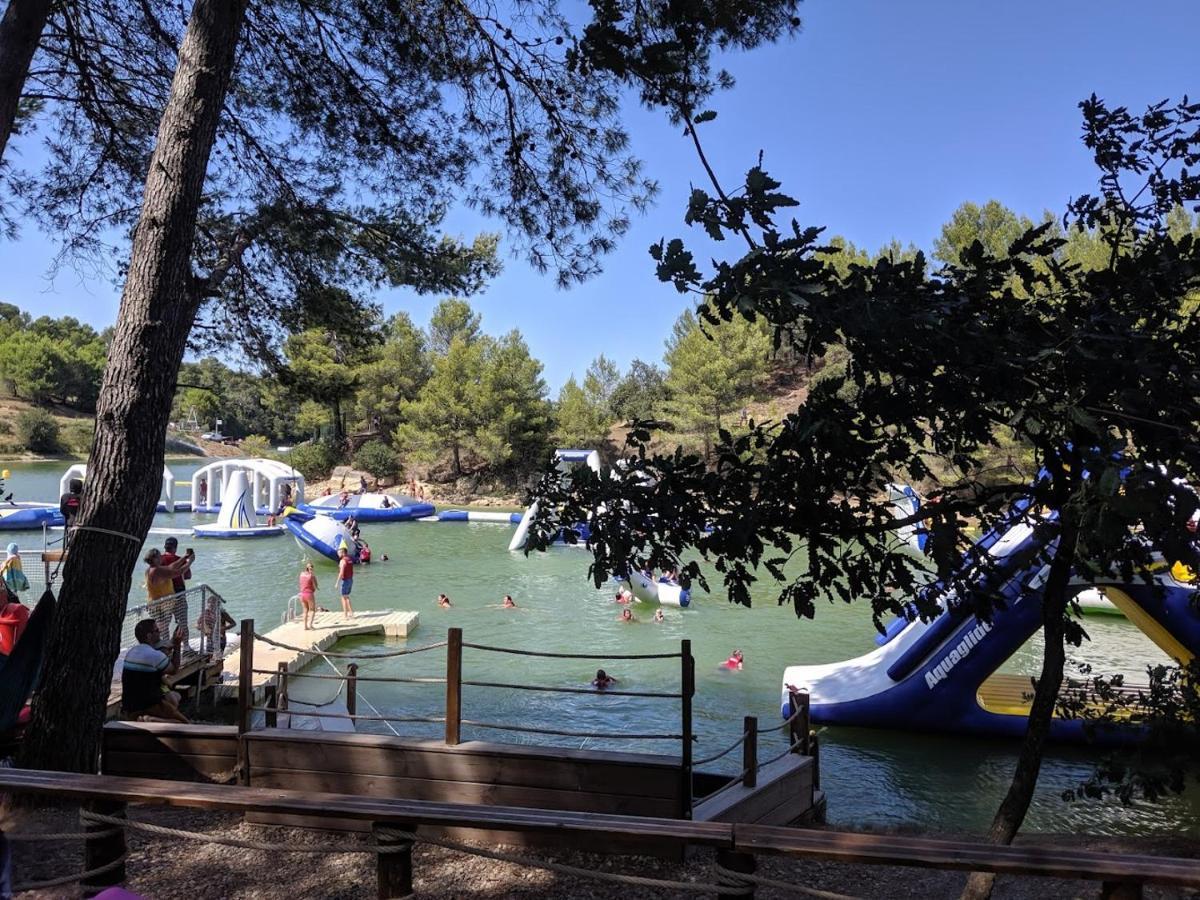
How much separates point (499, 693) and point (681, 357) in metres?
34.8

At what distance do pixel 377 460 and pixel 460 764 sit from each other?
131ft

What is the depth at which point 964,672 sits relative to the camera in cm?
940

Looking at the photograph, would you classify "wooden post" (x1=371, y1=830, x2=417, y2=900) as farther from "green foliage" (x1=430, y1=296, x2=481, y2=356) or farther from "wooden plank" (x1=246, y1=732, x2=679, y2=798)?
"green foliage" (x1=430, y1=296, x2=481, y2=356)

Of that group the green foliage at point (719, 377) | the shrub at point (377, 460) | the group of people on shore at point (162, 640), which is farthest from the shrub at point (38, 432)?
the group of people on shore at point (162, 640)

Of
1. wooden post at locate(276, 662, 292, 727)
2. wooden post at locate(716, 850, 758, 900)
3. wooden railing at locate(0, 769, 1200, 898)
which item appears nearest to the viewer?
wooden railing at locate(0, 769, 1200, 898)

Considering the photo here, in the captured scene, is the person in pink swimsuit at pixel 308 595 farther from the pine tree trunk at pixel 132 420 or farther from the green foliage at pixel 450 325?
the green foliage at pixel 450 325

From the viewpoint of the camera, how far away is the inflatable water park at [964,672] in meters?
8.70

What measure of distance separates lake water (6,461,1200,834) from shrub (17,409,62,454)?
38140 millimetres

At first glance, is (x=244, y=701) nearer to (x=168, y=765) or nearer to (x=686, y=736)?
(x=168, y=765)

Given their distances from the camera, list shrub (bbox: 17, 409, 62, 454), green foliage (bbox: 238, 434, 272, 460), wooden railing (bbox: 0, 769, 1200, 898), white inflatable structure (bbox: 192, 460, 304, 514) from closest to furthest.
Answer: wooden railing (bbox: 0, 769, 1200, 898), white inflatable structure (bbox: 192, 460, 304, 514), green foliage (bbox: 238, 434, 272, 460), shrub (bbox: 17, 409, 62, 454)

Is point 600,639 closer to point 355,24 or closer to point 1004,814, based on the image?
point 355,24

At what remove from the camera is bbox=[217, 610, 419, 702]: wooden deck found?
1053cm

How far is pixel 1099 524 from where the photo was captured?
2035mm

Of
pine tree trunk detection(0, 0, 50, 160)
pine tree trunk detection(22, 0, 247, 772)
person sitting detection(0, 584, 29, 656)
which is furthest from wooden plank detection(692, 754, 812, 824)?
pine tree trunk detection(0, 0, 50, 160)
